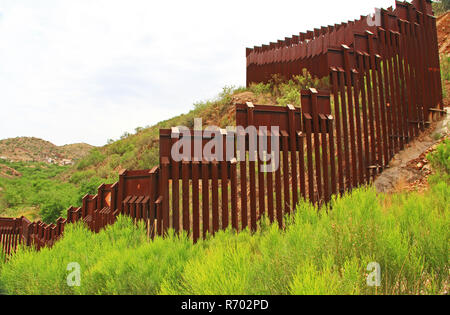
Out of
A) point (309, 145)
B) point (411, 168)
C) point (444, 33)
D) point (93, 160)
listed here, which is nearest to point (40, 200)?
point (93, 160)

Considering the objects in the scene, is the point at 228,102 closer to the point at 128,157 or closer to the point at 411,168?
the point at 128,157

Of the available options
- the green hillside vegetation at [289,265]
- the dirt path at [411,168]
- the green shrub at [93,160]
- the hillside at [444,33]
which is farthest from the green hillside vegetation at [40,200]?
the hillside at [444,33]

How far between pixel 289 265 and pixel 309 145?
113 inches

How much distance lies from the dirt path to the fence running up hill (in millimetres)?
172

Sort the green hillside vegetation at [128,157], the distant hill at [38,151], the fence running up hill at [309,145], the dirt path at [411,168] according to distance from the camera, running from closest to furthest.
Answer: the fence running up hill at [309,145] < the dirt path at [411,168] < the green hillside vegetation at [128,157] < the distant hill at [38,151]

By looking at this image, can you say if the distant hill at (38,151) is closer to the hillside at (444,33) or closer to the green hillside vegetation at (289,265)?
the hillside at (444,33)

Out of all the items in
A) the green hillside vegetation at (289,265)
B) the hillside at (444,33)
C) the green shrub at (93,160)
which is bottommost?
the green hillside vegetation at (289,265)

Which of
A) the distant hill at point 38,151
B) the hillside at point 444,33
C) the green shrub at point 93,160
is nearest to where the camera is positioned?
the hillside at point 444,33

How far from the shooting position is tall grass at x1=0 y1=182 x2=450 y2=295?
1980 mm

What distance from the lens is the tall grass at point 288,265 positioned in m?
1.98

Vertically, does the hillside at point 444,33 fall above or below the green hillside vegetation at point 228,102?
above

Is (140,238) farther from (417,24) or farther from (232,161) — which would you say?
(417,24)

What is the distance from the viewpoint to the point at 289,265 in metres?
2.25

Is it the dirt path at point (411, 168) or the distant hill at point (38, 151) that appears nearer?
the dirt path at point (411, 168)
